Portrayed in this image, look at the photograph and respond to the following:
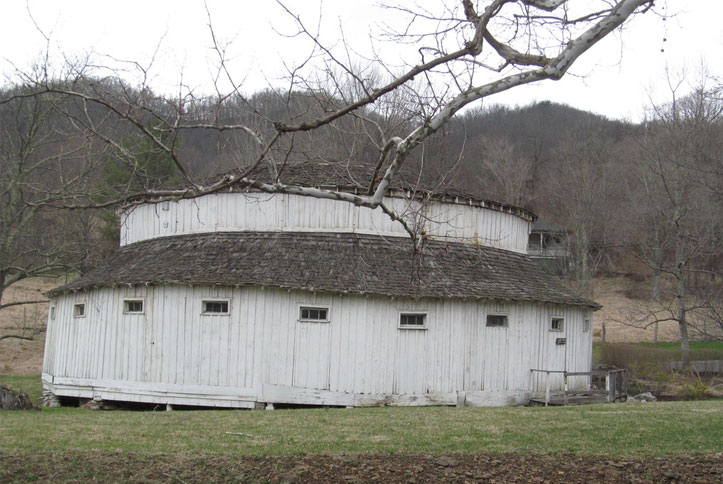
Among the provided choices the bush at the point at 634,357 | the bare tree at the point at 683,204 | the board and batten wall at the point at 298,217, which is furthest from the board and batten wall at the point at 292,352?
the bush at the point at 634,357

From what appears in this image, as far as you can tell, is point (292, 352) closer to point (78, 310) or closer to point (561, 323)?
point (78, 310)

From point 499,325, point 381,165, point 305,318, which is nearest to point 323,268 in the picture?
point 305,318

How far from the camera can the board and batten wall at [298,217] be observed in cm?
1873

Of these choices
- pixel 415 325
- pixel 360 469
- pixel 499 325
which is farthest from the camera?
pixel 499 325

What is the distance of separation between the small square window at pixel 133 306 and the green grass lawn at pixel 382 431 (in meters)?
3.57

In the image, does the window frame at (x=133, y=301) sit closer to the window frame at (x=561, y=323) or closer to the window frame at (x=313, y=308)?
the window frame at (x=313, y=308)

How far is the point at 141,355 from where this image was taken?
57.8 ft

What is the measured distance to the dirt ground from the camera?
24.9ft

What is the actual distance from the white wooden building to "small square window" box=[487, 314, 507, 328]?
1.5 inches

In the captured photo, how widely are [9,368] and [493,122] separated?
6221 cm

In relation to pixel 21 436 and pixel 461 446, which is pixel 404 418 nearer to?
pixel 461 446

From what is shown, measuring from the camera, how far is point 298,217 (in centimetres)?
1875

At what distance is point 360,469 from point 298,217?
37.3ft

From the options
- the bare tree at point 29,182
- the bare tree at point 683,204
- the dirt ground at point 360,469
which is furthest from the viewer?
the bare tree at point 683,204
